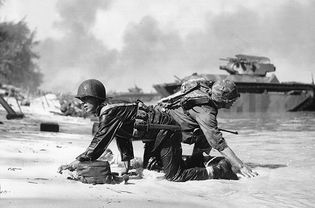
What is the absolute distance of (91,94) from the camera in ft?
13.7

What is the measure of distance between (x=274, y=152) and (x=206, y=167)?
3.73 metres

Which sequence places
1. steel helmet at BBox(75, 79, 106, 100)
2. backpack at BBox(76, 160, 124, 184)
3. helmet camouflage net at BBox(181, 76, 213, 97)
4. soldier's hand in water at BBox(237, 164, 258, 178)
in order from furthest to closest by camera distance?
helmet camouflage net at BBox(181, 76, 213, 97), soldier's hand in water at BBox(237, 164, 258, 178), steel helmet at BBox(75, 79, 106, 100), backpack at BBox(76, 160, 124, 184)

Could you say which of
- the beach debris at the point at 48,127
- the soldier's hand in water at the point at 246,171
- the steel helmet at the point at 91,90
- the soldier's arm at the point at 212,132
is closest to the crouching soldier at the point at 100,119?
the steel helmet at the point at 91,90

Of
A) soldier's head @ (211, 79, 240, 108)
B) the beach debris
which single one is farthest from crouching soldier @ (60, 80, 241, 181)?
the beach debris

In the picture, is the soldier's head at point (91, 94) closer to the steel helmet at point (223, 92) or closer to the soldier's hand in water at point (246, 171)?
the steel helmet at point (223, 92)

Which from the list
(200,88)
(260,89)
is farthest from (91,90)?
(260,89)

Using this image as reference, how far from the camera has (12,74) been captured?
1341 inches

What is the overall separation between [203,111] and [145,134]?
0.73 metres

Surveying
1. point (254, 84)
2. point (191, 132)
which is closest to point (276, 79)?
point (254, 84)

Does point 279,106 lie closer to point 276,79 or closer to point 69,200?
point 276,79

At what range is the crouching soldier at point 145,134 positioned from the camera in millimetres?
4121

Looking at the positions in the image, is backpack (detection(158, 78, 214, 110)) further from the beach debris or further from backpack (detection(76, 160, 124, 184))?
the beach debris

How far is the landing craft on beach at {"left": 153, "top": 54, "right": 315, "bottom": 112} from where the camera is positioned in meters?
33.3

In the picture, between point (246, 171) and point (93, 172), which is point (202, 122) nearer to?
point (246, 171)
